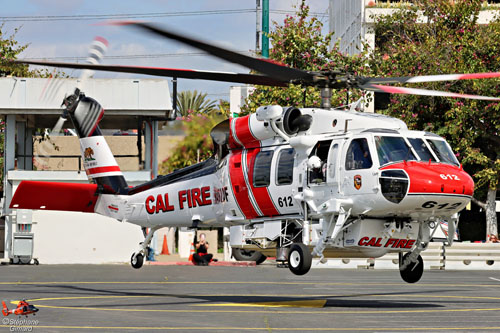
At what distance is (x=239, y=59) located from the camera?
16.8 meters

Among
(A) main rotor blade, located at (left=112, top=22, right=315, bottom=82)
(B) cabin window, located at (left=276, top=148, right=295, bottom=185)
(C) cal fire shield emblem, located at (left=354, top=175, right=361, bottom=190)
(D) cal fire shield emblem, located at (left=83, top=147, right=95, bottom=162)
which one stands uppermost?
(A) main rotor blade, located at (left=112, top=22, right=315, bottom=82)

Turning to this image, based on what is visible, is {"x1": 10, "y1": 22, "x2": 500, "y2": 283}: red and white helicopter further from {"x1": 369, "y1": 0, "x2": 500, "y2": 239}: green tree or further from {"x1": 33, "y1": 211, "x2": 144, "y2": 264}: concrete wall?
{"x1": 369, "y1": 0, "x2": 500, "y2": 239}: green tree

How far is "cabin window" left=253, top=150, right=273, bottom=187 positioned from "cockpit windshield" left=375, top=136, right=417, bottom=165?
9.65ft

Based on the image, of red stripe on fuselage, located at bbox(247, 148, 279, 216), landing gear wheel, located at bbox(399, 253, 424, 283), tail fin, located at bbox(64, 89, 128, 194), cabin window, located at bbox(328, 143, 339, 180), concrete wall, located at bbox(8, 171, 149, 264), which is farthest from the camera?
concrete wall, located at bbox(8, 171, 149, 264)

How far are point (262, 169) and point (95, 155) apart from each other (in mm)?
6736

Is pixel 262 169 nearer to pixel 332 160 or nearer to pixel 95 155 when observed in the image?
pixel 332 160

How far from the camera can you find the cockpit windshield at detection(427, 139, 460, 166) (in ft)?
59.3

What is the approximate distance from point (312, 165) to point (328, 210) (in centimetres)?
104

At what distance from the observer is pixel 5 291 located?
23.7m

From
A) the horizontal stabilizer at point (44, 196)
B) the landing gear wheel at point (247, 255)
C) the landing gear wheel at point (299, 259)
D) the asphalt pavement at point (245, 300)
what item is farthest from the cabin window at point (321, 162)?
the horizontal stabilizer at point (44, 196)

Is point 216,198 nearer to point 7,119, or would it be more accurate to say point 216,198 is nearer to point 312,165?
point 312,165

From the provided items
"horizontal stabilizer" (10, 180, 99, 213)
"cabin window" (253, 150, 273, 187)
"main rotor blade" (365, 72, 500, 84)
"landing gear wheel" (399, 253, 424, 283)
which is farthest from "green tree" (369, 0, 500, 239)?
"cabin window" (253, 150, 273, 187)

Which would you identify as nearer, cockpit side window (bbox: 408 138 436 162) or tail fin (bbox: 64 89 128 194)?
cockpit side window (bbox: 408 138 436 162)

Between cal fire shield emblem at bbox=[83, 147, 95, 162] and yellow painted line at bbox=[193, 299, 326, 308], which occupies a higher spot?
cal fire shield emblem at bbox=[83, 147, 95, 162]
